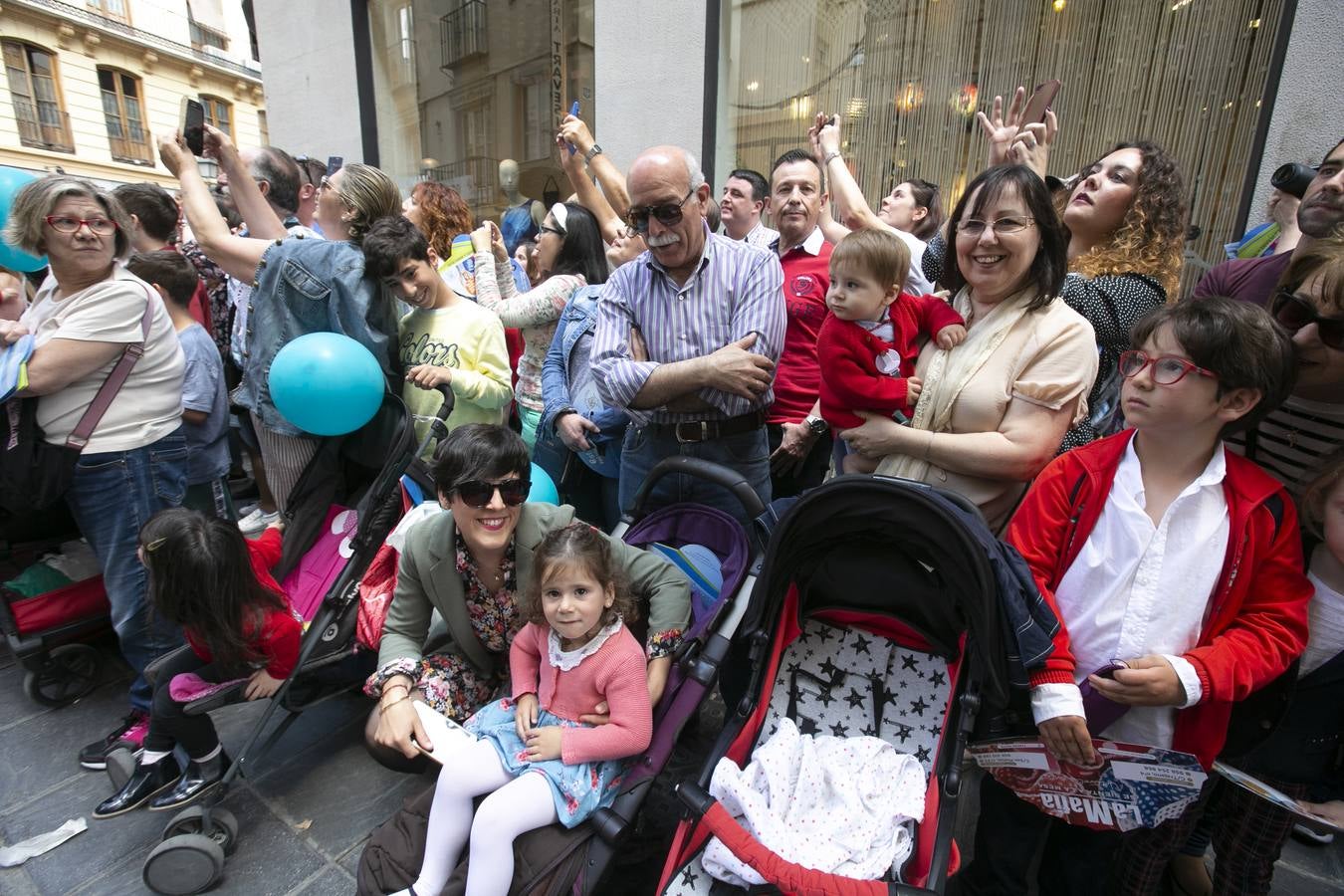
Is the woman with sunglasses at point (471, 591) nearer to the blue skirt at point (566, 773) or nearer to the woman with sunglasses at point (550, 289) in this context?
the blue skirt at point (566, 773)

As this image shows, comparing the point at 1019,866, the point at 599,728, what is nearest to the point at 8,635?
the point at 599,728

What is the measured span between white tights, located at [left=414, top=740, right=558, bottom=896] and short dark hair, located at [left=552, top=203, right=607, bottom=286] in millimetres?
2559

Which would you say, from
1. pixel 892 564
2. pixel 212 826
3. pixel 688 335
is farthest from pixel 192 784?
pixel 892 564

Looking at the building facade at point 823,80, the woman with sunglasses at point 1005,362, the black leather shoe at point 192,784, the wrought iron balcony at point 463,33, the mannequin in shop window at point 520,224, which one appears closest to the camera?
the woman with sunglasses at point 1005,362

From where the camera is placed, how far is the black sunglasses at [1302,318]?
1.51m

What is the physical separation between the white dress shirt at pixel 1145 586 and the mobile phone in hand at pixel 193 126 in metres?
4.15

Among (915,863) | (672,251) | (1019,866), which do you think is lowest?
(1019,866)

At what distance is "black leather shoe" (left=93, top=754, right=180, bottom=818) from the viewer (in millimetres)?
2379

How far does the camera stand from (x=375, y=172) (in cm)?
308

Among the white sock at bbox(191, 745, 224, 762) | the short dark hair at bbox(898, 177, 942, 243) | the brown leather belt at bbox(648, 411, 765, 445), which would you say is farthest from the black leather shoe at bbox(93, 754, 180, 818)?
the short dark hair at bbox(898, 177, 942, 243)

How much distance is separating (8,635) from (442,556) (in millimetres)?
2351

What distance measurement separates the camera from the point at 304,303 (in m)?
2.84

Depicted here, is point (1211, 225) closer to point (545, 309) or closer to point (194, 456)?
point (545, 309)

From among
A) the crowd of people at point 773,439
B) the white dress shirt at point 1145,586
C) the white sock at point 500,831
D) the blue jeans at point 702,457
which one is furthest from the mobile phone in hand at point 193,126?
the white dress shirt at point 1145,586
